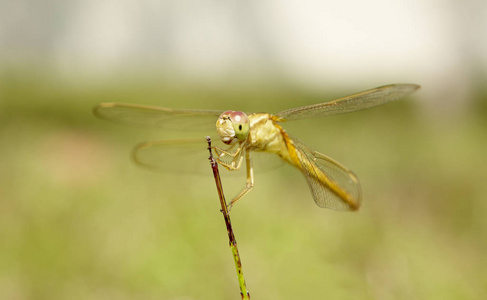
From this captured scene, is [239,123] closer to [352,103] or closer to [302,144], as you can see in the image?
[302,144]

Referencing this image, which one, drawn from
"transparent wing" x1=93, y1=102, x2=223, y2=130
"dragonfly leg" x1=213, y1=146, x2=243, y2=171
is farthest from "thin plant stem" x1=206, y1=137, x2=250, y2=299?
"transparent wing" x1=93, y1=102, x2=223, y2=130

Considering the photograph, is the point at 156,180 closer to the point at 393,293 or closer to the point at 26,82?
the point at 393,293

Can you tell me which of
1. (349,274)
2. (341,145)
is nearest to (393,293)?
(349,274)

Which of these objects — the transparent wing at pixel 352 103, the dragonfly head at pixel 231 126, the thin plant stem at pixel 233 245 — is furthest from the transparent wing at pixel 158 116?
the thin plant stem at pixel 233 245

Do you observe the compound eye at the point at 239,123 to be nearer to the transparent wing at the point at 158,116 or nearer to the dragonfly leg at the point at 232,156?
the dragonfly leg at the point at 232,156

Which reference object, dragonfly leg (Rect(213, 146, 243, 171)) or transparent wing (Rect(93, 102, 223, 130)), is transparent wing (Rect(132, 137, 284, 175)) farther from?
dragonfly leg (Rect(213, 146, 243, 171))

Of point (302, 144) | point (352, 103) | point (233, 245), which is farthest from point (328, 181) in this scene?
point (233, 245)
